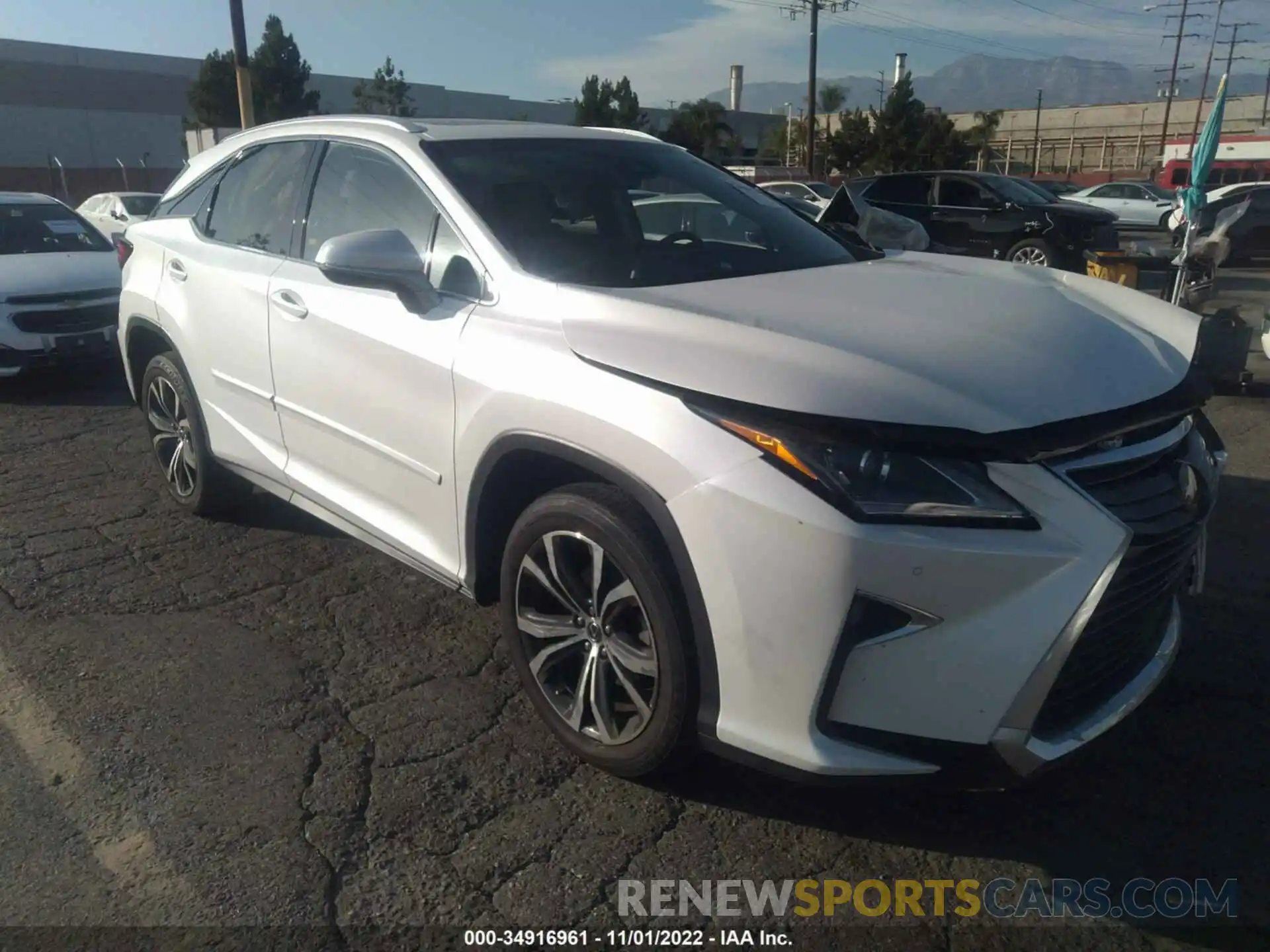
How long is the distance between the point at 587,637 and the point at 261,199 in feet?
8.23

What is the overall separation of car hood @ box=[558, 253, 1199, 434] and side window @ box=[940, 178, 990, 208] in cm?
1218

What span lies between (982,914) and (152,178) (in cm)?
4238

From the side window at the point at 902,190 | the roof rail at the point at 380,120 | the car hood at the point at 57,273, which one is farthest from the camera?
the side window at the point at 902,190

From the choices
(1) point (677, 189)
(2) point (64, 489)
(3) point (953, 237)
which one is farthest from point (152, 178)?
(1) point (677, 189)

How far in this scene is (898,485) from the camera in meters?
2.17

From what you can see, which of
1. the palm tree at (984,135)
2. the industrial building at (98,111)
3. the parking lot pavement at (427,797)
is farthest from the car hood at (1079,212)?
the palm tree at (984,135)

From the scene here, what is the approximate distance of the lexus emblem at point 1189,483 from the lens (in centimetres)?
245

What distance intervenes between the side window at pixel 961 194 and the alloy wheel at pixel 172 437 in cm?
1230

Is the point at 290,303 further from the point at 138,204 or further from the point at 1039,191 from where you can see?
the point at 138,204

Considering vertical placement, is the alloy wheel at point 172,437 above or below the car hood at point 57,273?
below

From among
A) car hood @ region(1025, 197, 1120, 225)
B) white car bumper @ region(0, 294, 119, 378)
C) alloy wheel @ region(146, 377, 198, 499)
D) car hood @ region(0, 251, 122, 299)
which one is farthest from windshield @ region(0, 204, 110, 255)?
car hood @ region(1025, 197, 1120, 225)

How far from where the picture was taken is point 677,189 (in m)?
3.89

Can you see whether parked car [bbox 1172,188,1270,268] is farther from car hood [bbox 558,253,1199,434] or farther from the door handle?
the door handle

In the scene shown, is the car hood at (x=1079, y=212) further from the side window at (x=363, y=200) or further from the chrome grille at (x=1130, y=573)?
the chrome grille at (x=1130, y=573)
